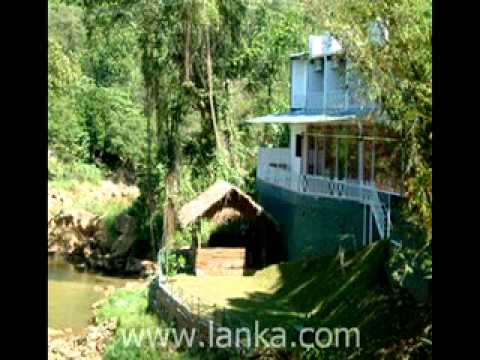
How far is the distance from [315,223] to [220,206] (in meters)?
2.46

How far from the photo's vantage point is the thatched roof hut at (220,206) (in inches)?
790

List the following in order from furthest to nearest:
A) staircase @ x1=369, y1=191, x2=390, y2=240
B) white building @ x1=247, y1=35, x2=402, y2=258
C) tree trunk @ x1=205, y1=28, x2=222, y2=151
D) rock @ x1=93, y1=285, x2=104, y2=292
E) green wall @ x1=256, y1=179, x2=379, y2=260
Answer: rock @ x1=93, y1=285, x2=104, y2=292
tree trunk @ x1=205, y1=28, x2=222, y2=151
green wall @ x1=256, y1=179, x2=379, y2=260
white building @ x1=247, y1=35, x2=402, y2=258
staircase @ x1=369, y1=191, x2=390, y2=240

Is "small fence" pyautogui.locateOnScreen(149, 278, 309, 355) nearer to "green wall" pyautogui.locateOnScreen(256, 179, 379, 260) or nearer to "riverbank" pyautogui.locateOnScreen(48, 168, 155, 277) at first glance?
"green wall" pyautogui.locateOnScreen(256, 179, 379, 260)

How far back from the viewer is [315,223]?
19625 millimetres

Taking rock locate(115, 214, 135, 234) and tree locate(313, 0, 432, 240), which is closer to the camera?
tree locate(313, 0, 432, 240)

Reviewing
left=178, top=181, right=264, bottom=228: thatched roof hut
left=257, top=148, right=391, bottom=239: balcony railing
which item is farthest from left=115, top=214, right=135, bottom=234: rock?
left=178, top=181, right=264, bottom=228: thatched roof hut

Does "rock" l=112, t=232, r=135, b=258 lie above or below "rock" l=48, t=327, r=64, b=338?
above

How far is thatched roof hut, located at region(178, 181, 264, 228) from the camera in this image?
2006cm

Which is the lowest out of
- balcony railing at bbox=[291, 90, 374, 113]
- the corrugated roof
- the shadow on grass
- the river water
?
the river water

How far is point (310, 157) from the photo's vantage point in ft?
79.6

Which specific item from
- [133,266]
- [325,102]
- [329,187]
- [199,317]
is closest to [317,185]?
[329,187]

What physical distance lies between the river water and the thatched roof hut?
150 inches

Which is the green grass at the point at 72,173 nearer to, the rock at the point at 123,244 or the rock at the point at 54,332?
the rock at the point at 123,244
